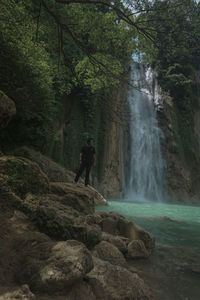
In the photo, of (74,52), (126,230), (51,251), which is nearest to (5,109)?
(51,251)

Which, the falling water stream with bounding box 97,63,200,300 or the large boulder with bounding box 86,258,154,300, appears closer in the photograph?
the large boulder with bounding box 86,258,154,300

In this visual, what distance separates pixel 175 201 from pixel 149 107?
30.3ft

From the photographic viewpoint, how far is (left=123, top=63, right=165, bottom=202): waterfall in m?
17.4

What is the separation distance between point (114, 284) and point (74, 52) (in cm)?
1599

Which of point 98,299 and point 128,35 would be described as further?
point 128,35

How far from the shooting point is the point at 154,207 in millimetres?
12188

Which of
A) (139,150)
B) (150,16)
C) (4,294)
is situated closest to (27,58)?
(150,16)

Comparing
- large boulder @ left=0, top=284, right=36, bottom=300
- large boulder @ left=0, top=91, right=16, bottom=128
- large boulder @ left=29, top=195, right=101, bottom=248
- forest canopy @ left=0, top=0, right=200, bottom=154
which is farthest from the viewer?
large boulder @ left=0, top=91, right=16, bottom=128

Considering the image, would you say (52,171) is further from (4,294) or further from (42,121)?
(4,294)

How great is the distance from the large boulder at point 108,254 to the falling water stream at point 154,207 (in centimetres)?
42

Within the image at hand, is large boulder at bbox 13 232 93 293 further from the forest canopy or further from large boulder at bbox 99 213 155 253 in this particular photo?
the forest canopy

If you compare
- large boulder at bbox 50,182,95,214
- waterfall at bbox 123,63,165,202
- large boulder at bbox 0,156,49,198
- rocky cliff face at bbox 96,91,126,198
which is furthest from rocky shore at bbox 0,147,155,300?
waterfall at bbox 123,63,165,202

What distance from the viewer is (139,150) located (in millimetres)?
18375

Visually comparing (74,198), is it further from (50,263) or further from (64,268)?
(64,268)
